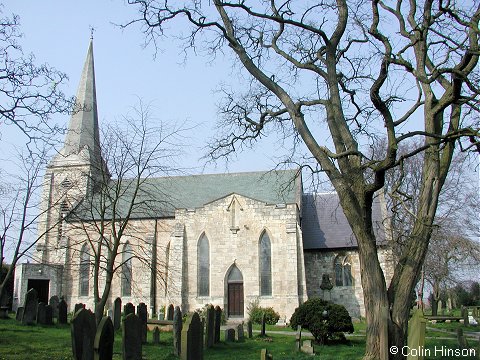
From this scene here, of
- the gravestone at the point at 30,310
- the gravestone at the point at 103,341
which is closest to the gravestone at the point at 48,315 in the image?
the gravestone at the point at 30,310

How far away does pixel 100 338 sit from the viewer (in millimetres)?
7145

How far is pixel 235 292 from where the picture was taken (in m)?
29.1

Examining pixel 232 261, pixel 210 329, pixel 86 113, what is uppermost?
pixel 86 113

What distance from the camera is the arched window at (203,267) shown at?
29438 millimetres

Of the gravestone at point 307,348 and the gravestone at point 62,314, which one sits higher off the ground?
the gravestone at point 62,314

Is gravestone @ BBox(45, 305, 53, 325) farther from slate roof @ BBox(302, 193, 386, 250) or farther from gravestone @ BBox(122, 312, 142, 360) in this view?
slate roof @ BBox(302, 193, 386, 250)

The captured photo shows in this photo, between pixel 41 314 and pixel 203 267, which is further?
pixel 203 267

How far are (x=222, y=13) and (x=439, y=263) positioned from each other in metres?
25.7

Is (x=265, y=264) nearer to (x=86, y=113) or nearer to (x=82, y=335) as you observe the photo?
(x=86, y=113)

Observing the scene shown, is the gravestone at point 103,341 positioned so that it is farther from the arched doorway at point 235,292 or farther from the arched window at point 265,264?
the arched doorway at point 235,292

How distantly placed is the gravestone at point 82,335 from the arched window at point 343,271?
77.7 feet

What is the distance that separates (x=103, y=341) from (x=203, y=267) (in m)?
22.7

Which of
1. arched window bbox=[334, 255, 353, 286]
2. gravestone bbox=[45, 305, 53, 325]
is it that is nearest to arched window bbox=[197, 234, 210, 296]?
arched window bbox=[334, 255, 353, 286]

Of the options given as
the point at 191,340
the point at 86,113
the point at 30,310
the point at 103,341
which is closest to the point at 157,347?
the point at 191,340
